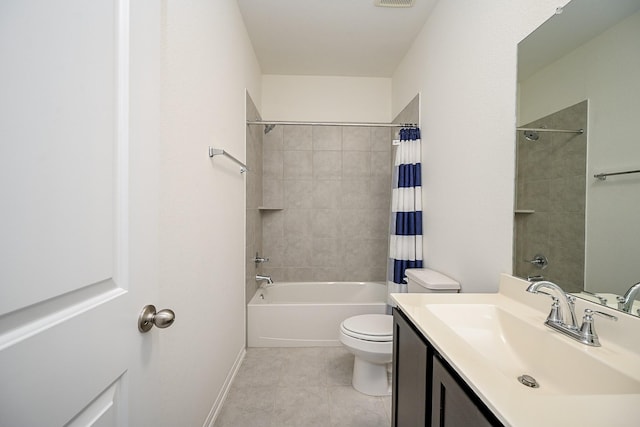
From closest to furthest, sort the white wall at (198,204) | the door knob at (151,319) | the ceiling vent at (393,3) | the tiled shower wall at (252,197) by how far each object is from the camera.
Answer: the door knob at (151,319) < the white wall at (198,204) < the ceiling vent at (393,3) < the tiled shower wall at (252,197)

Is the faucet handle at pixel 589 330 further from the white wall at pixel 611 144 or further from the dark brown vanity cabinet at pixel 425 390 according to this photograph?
the dark brown vanity cabinet at pixel 425 390

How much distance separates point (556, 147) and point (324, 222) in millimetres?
2320

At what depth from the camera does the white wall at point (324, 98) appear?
3.08 metres

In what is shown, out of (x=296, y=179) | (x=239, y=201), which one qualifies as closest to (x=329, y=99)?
(x=296, y=179)

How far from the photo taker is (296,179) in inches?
125

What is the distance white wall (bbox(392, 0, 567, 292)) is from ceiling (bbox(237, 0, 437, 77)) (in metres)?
0.28

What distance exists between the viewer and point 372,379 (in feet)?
6.04

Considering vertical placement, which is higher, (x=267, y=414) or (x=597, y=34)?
(x=597, y=34)

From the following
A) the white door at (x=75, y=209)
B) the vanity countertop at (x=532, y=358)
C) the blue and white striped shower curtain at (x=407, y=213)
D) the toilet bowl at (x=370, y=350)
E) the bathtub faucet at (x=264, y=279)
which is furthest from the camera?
the bathtub faucet at (x=264, y=279)

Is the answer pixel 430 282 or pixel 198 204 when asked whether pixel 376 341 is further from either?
pixel 198 204

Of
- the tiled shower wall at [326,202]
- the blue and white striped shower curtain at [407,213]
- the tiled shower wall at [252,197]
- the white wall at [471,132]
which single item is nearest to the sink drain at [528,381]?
the white wall at [471,132]

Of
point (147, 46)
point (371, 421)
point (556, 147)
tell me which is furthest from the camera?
point (371, 421)

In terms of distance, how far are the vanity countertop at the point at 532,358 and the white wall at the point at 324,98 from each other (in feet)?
7.86

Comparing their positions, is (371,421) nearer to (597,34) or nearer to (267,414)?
(267,414)
